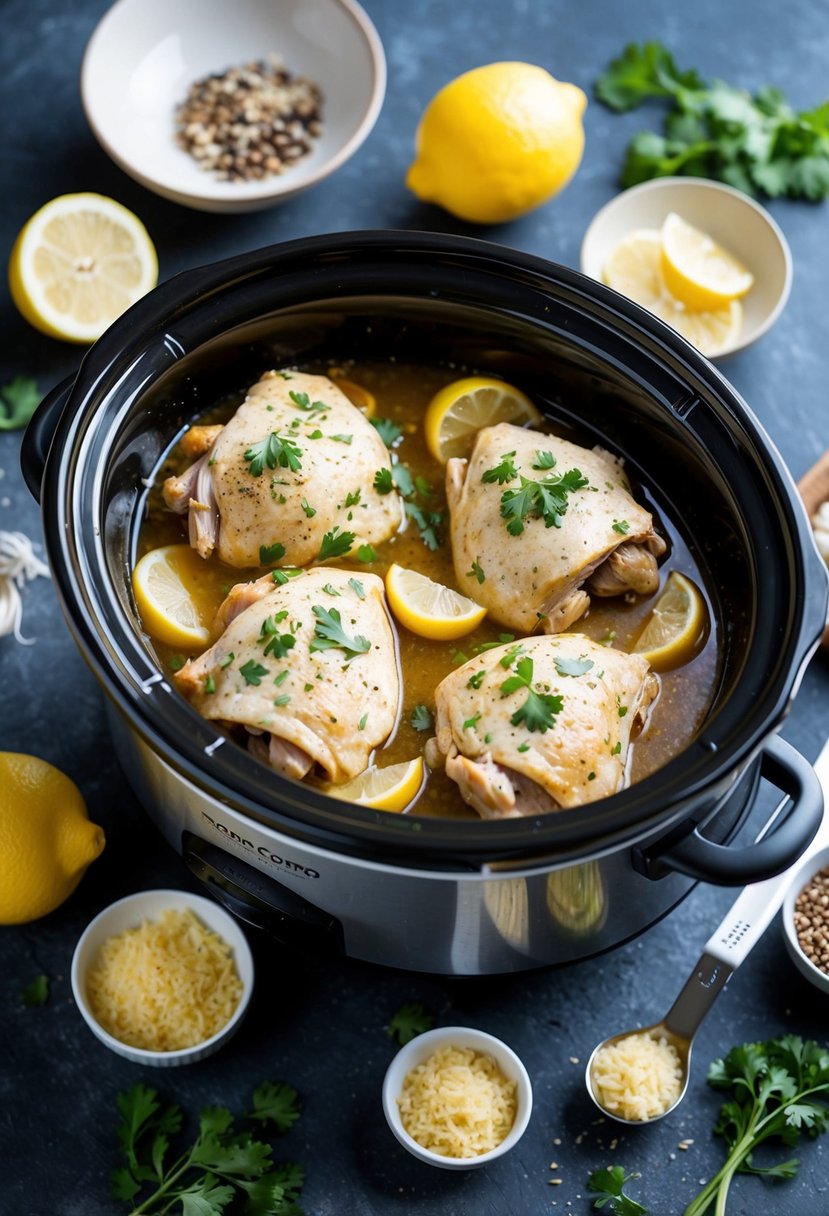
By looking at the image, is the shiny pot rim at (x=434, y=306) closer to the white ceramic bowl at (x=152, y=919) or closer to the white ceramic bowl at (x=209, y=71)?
the white ceramic bowl at (x=152, y=919)

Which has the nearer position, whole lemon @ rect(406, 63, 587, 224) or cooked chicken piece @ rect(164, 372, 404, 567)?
cooked chicken piece @ rect(164, 372, 404, 567)

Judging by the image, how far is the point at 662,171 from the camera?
156 inches

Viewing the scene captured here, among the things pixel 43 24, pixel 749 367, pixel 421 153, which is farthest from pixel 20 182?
pixel 749 367

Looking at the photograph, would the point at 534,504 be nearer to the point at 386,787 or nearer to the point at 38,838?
the point at 386,787

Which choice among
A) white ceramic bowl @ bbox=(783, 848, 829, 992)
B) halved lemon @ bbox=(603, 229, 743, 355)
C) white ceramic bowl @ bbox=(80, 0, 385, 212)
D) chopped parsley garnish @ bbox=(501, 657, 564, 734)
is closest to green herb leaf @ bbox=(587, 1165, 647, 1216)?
white ceramic bowl @ bbox=(783, 848, 829, 992)

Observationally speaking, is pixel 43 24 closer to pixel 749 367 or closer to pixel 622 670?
pixel 749 367

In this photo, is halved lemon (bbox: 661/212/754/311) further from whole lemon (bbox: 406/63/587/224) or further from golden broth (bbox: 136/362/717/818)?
golden broth (bbox: 136/362/717/818)

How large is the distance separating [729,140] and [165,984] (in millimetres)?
2869

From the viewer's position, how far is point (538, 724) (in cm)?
248

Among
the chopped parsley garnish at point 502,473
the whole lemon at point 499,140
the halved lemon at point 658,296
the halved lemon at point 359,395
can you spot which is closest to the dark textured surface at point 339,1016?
the halved lemon at point 658,296

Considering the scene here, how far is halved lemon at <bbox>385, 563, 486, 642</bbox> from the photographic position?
2773 mm

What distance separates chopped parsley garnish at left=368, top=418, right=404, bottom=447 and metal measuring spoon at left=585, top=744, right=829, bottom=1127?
4.10ft

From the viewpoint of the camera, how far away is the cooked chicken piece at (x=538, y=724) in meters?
2.46

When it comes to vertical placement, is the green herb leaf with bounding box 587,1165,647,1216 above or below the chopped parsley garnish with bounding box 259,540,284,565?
below
